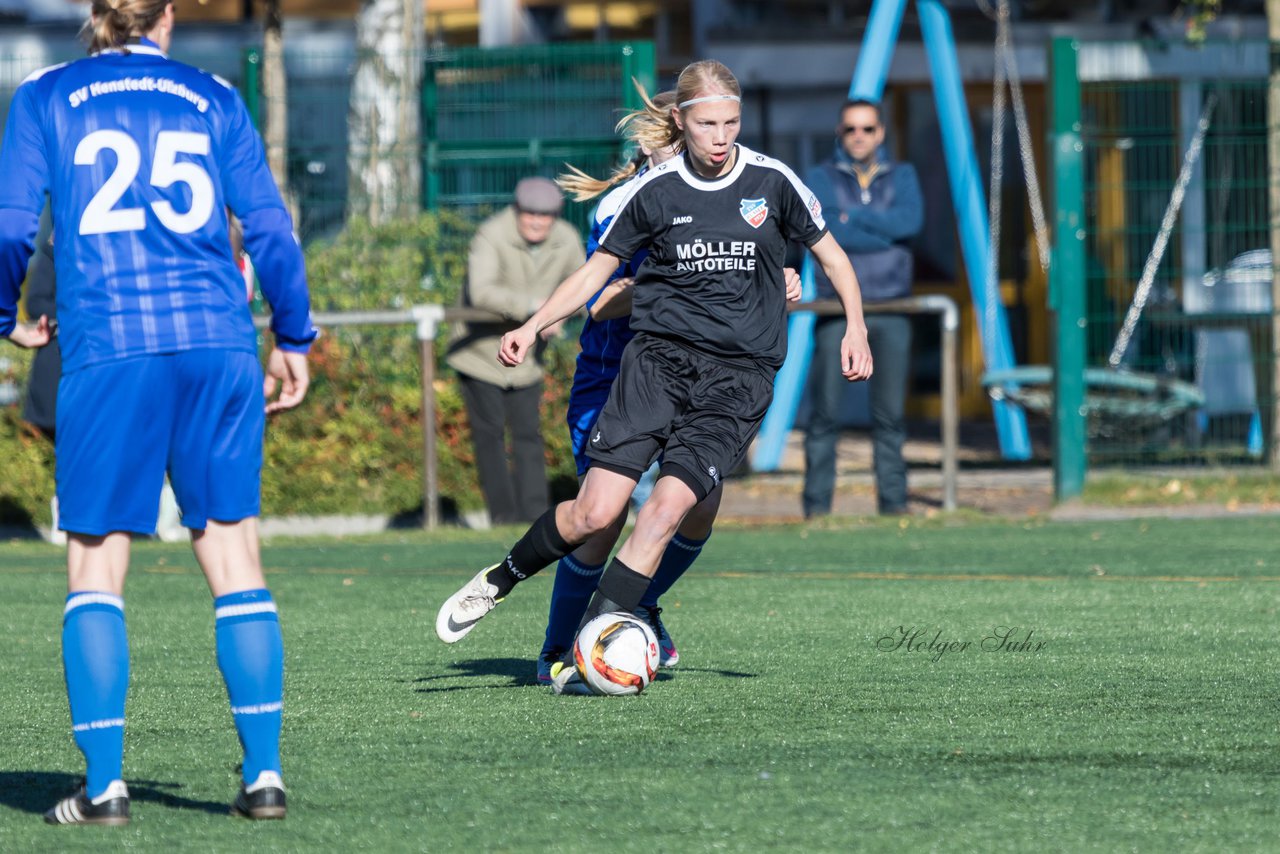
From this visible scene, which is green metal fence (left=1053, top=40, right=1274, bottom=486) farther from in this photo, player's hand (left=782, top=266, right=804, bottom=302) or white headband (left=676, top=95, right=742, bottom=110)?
white headband (left=676, top=95, right=742, bottom=110)

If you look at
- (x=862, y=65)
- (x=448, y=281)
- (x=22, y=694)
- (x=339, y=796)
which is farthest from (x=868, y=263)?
(x=339, y=796)

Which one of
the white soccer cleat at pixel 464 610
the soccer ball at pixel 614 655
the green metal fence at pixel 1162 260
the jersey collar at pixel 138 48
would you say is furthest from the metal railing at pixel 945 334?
the jersey collar at pixel 138 48

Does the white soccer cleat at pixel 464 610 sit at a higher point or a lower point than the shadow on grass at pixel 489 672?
higher

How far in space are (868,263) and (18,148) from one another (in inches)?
299

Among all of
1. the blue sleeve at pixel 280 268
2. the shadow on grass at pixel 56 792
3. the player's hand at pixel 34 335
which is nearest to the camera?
the blue sleeve at pixel 280 268

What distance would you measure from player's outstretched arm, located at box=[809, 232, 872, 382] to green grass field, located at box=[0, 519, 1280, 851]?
3.02 feet

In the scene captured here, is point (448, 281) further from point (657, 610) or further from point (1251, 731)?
point (1251, 731)

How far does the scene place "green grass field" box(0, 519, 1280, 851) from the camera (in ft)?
13.2

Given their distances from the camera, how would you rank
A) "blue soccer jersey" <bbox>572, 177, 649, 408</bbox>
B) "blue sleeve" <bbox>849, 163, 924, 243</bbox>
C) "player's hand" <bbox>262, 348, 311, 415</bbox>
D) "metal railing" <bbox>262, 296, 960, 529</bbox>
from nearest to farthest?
"player's hand" <bbox>262, 348, 311, 415</bbox> → "blue soccer jersey" <bbox>572, 177, 649, 408</bbox> → "blue sleeve" <bbox>849, 163, 924, 243</bbox> → "metal railing" <bbox>262, 296, 960, 529</bbox>

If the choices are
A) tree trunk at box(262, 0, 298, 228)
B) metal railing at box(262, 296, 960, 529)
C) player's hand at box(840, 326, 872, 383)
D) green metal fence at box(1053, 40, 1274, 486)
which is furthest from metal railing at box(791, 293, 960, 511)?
player's hand at box(840, 326, 872, 383)

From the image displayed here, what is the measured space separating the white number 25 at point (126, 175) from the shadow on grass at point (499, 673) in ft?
7.45

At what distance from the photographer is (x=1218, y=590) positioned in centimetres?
816

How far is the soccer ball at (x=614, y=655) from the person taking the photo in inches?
218

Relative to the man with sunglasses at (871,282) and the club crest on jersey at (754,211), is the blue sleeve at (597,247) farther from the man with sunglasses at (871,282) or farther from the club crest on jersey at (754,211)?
the man with sunglasses at (871,282)
